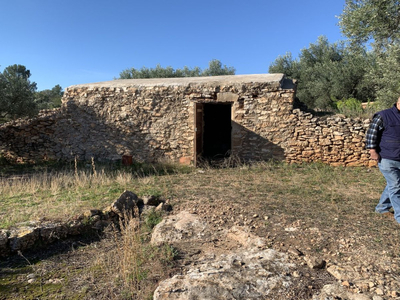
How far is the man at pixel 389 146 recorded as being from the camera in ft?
12.0

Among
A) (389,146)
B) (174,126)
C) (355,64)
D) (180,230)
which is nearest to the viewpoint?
(389,146)

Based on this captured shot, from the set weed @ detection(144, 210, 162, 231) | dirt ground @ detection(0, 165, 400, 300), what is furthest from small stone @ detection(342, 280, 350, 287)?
weed @ detection(144, 210, 162, 231)

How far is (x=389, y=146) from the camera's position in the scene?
3.69m

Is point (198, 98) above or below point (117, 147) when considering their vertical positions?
above

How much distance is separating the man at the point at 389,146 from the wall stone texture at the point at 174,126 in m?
4.41

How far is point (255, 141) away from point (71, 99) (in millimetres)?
6586

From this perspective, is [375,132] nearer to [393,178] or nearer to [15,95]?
[393,178]

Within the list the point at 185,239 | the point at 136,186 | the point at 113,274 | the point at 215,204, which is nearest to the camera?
the point at 113,274

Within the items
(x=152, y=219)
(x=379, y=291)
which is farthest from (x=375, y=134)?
(x=152, y=219)

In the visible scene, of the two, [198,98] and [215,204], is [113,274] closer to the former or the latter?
[215,204]

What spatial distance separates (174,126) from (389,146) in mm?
6394

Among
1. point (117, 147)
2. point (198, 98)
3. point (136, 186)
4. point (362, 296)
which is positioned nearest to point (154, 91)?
point (198, 98)

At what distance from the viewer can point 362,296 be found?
2.39 meters

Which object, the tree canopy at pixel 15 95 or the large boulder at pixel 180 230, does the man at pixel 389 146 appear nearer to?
the large boulder at pixel 180 230
